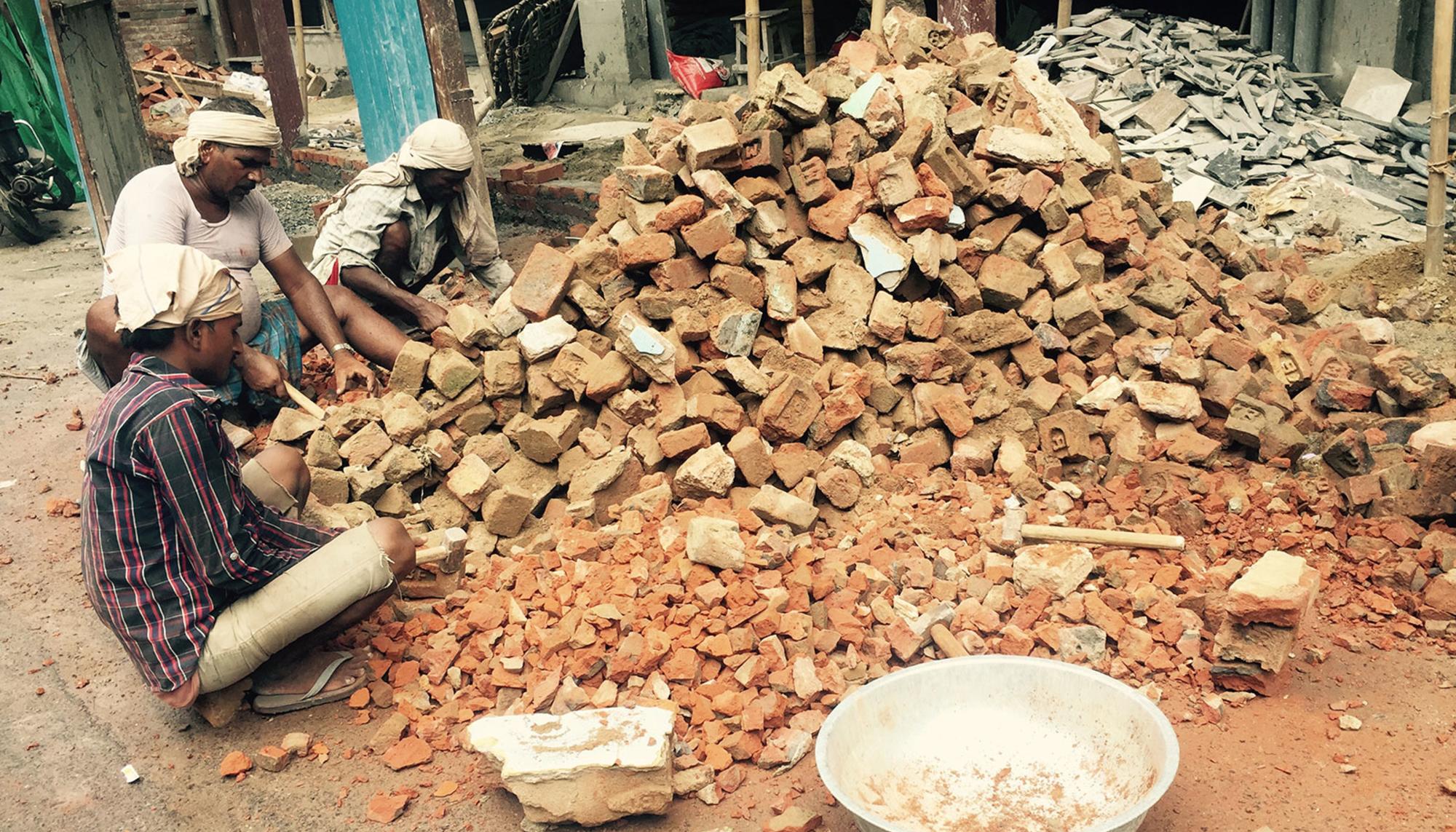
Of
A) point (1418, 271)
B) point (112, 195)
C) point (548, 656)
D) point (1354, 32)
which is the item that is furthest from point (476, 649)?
point (1354, 32)

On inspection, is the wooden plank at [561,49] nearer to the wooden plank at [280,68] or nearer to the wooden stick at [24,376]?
the wooden plank at [280,68]

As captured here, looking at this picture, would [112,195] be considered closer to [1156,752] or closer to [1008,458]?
[1008,458]

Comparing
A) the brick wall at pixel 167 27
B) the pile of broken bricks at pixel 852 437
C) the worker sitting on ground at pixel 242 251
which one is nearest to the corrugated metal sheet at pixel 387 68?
the worker sitting on ground at pixel 242 251

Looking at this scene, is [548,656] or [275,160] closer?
[548,656]

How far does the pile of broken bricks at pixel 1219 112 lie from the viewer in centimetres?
709

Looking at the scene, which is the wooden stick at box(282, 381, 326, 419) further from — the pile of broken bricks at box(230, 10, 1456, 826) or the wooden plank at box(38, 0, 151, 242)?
the wooden plank at box(38, 0, 151, 242)

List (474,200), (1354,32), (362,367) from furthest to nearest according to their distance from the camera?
(1354,32), (474,200), (362,367)

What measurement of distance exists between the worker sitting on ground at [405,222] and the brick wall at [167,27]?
12.9m

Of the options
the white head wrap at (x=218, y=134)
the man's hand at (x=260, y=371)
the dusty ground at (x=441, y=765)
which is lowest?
the dusty ground at (x=441, y=765)

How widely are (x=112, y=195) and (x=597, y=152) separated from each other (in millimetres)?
3452

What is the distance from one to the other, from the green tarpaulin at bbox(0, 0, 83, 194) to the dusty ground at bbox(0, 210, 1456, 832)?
792 centimetres

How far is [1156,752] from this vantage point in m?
2.42

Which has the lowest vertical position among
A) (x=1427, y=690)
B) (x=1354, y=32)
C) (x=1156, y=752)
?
(x=1427, y=690)

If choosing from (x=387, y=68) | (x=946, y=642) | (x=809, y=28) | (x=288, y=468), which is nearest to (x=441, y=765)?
(x=288, y=468)
